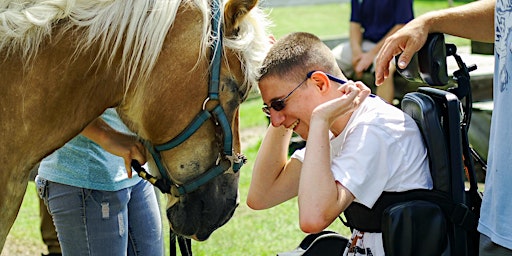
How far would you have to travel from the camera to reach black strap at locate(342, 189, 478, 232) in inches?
96.3

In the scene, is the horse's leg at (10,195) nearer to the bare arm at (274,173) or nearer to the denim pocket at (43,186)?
the denim pocket at (43,186)

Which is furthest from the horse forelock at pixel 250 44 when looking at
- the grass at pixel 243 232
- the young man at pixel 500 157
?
the grass at pixel 243 232

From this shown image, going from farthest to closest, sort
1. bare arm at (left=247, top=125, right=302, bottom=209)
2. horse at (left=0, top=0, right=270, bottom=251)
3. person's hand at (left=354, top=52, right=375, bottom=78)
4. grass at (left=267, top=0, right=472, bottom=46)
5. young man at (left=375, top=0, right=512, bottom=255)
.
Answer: grass at (left=267, top=0, right=472, bottom=46), person's hand at (left=354, top=52, right=375, bottom=78), bare arm at (left=247, top=125, right=302, bottom=209), horse at (left=0, top=0, right=270, bottom=251), young man at (left=375, top=0, right=512, bottom=255)

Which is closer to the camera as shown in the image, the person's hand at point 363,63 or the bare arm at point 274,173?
the bare arm at point 274,173

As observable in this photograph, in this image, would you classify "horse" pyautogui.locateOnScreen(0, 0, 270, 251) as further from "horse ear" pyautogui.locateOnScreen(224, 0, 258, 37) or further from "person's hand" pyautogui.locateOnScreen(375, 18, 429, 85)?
"person's hand" pyautogui.locateOnScreen(375, 18, 429, 85)

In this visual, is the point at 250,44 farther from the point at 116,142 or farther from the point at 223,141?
the point at 116,142

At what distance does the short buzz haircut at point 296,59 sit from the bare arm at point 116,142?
1.68 ft

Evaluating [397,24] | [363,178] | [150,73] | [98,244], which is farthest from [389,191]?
[397,24]

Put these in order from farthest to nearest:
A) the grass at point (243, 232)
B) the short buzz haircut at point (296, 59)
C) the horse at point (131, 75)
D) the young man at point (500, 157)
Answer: the grass at point (243, 232) → the short buzz haircut at point (296, 59) → the horse at point (131, 75) → the young man at point (500, 157)

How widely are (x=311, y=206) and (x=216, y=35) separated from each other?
0.57 metres

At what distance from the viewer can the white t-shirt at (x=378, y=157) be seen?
2.42m

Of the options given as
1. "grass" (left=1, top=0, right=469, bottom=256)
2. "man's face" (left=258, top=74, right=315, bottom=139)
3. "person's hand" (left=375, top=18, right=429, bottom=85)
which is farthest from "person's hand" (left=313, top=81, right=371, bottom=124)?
"grass" (left=1, top=0, right=469, bottom=256)

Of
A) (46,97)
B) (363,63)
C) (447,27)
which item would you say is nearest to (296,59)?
(447,27)

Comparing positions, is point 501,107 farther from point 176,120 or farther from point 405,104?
point 176,120
